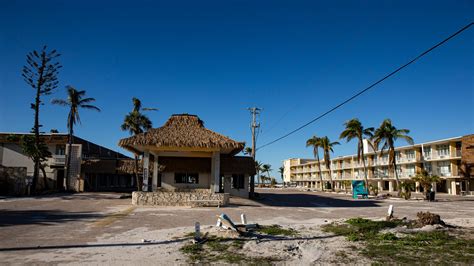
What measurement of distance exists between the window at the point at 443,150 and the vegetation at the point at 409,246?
45267mm

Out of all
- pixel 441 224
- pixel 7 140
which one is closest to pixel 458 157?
pixel 441 224

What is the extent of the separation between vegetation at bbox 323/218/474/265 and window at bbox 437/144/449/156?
45267mm

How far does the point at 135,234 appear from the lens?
10969mm

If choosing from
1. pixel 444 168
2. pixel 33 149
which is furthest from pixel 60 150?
pixel 444 168

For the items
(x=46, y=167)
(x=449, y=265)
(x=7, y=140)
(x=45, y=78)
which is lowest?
(x=449, y=265)

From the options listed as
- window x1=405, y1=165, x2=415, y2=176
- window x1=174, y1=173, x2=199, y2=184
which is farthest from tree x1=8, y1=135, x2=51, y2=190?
window x1=405, y1=165, x2=415, y2=176

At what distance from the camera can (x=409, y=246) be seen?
9.52m

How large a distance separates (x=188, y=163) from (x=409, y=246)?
72.5ft

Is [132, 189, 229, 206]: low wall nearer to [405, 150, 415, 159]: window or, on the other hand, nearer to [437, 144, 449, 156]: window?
[437, 144, 449, 156]: window

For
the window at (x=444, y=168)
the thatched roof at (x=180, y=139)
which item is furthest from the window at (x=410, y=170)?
the thatched roof at (x=180, y=139)

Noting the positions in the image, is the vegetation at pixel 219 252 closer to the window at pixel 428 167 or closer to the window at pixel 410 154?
the window at pixel 428 167

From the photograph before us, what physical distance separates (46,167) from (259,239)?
3621 centimetres

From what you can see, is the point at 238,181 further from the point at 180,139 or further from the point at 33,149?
the point at 33,149

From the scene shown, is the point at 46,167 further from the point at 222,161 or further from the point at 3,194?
the point at 222,161
